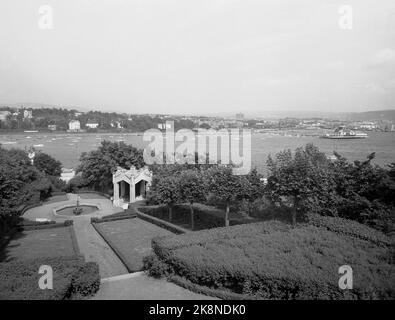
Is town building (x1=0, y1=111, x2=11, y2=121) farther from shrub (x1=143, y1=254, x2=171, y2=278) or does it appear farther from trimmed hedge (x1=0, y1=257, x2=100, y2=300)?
shrub (x1=143, y1=254, x2=171, y2=278)

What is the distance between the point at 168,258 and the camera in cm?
1521

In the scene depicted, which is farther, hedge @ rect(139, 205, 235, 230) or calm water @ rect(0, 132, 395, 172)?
calm water @ rect(0, 132, 395, 172)

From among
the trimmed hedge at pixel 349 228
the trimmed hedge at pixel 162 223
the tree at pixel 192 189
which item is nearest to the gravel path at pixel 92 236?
the trimmed hedge at pixel 162 223

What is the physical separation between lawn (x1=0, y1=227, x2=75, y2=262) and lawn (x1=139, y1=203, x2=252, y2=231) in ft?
21.8

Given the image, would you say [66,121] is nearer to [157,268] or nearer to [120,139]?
[120,139]

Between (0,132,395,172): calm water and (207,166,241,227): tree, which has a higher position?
(207,166,241,227): tree

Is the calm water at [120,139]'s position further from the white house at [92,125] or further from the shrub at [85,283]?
the shrub at [85,283]

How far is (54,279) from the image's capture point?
1246cm

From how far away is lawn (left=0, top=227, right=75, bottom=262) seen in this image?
66.5 ft

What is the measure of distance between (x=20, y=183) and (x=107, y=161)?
9915 mm

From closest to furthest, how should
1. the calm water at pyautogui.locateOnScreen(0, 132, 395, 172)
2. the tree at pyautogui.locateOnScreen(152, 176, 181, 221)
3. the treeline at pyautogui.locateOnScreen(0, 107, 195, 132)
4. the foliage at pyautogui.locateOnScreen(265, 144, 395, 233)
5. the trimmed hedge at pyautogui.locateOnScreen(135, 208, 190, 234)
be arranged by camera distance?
the foliage at pyautogui.locateOnScreen(265, 144, 395, 233) → the trimmed hedge at pyautogui.locateOnScreen(135, 208, 190, 234) → the tree at pyautogui.locateOnScreen(152, 176, 181, 221) → the calm water at pyautogui.locateOnScreen(0, 132, 395, 172) → the treeline at pyautogui.locateOnScreen(0, 107, 195, 132)

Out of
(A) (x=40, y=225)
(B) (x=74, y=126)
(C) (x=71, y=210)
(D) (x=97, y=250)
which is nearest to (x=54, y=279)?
(D) (x=97, y=250)

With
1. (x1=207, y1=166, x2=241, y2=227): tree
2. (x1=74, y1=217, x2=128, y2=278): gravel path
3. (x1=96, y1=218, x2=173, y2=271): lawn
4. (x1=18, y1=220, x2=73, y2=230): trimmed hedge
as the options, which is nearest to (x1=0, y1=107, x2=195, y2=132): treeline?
(x1=96, y1=218, x2=173, y2=271): lawn
